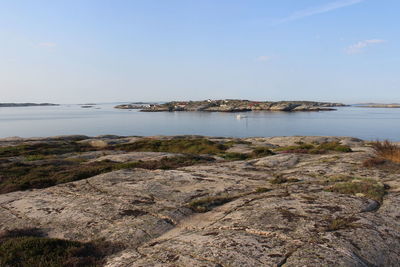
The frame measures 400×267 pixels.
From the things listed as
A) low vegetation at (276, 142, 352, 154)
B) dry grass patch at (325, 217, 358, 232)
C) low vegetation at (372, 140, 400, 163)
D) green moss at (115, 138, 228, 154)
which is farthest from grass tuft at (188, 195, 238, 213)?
green moss at (115, 138, 228, 154)

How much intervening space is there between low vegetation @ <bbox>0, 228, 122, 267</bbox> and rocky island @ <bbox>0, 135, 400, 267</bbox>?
0.03 m

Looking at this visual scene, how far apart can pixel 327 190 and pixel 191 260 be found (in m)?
8.40

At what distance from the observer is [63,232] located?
10.4 m

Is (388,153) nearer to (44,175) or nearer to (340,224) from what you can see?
(340,224)

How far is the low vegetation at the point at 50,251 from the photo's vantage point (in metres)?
8.15

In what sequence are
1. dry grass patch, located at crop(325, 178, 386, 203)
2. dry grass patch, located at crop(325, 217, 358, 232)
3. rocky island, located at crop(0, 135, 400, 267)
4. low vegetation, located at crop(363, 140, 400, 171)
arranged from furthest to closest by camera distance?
1. low vegetation, located at crop(363, 140, 400, 171)
2. dry grass patch, located at crop(325, 178, 386, 203)
3. dry grass patch, located at crop(325, 217, 358, 232)
4. rocky island, located at crop(0, 135, 400, 267)

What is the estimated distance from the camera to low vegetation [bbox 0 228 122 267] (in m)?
8.15

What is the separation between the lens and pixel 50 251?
8758 millimetres

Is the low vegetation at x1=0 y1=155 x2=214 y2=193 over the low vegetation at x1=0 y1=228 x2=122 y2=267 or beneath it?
beneath

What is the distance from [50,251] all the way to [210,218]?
5.33 metres

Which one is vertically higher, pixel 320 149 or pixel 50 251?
pixel 50 251

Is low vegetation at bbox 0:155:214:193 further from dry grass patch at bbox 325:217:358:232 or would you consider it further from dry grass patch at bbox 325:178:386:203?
dry grass patch at bbox 325:217:358:232

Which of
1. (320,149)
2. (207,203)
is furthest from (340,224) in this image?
(320,149)

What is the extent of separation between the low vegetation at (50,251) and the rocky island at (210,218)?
0.03 metres
